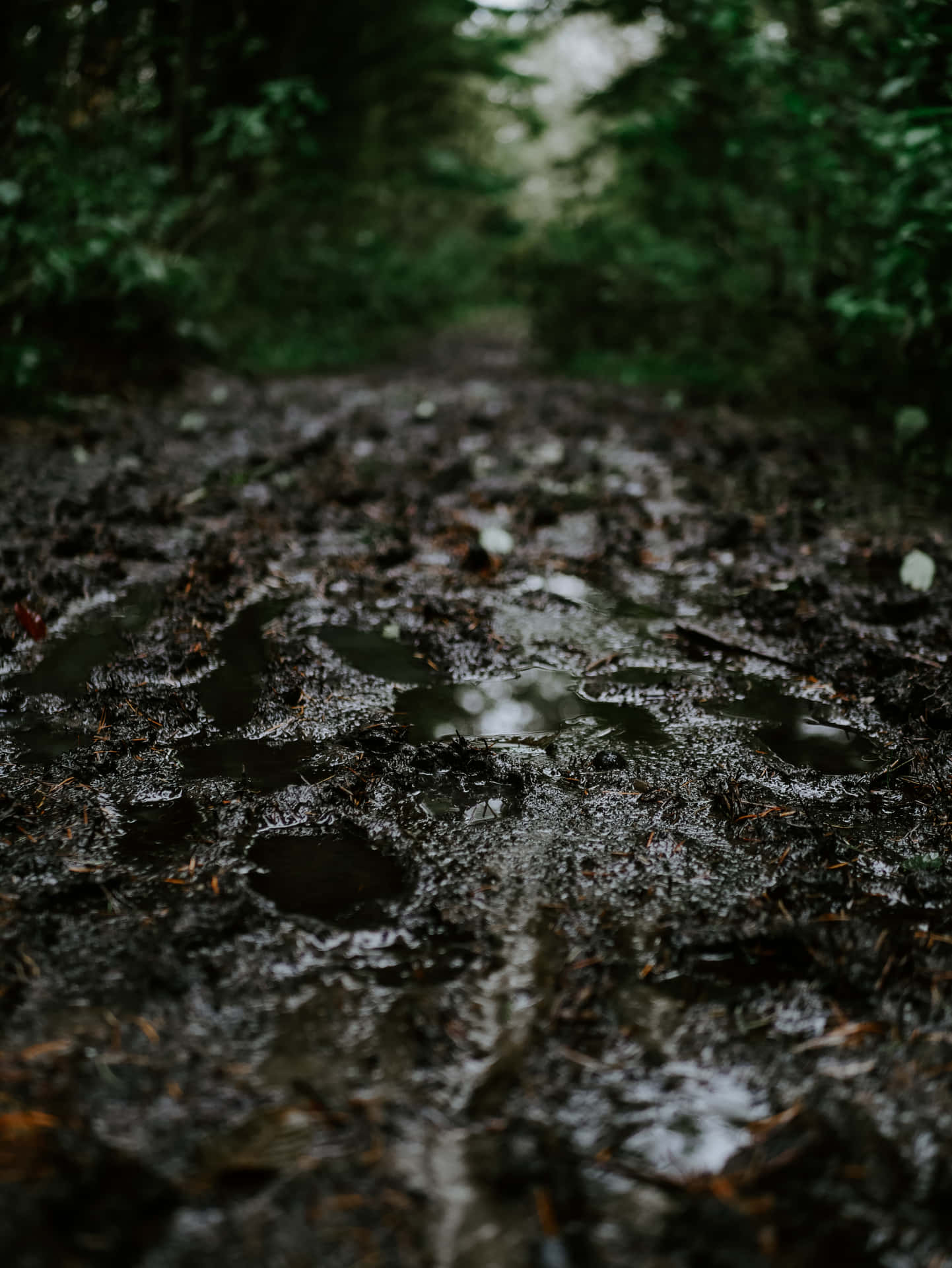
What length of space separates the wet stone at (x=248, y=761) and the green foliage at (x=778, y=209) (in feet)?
10.7

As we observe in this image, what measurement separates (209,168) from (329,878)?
23.1 feet

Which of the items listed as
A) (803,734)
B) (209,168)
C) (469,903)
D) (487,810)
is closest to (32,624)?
(487,810)

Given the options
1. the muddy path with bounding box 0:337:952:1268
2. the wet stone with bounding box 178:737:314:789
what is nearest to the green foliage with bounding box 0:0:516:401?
the muddy path with bounding box 0:337:952:1268

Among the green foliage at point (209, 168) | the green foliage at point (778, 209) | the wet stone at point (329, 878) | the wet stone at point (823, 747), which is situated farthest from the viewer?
the green foliage at point (209, 168)

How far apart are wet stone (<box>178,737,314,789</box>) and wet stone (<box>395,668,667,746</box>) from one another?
0.31m

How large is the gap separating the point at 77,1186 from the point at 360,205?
12.0 m

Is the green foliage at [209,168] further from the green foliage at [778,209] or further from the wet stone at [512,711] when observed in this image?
the wet stone at [512,711]

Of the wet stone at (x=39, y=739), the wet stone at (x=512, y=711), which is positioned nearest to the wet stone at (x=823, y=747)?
the wet stone at (x=512, y=711)

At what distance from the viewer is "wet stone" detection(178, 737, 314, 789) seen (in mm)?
1909

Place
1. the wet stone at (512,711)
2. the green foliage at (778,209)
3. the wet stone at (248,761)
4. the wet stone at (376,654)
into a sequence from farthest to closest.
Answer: the green foliage at (778,209) < the wet stone at (376,654) < the wet stone at (512,711) < the wet stone at (248,761)

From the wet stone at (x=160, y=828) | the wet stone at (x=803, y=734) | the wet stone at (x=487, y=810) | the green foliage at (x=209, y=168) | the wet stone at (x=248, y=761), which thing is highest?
the green foliage at (x=209, y=168)

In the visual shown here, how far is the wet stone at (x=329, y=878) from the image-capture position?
5.01 feet

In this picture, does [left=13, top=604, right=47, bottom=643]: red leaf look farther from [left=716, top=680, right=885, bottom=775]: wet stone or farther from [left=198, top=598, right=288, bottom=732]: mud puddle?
[left=716, top=680, right=885, bottom=775]: wet stone

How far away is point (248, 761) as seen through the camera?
1978mm
